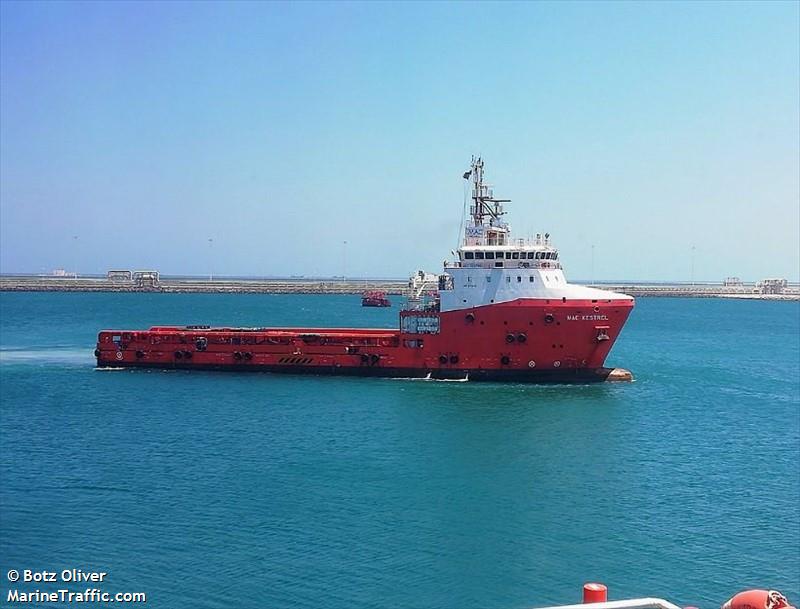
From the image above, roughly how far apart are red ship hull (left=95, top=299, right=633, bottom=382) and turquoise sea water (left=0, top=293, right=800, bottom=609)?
3.75ft

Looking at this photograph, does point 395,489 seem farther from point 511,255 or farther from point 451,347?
point 511,255

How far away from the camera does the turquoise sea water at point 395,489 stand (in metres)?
18.0

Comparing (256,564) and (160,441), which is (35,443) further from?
(256,564)

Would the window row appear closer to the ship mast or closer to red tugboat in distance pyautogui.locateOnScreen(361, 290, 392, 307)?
the ship mast

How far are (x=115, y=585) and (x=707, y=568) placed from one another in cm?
1414

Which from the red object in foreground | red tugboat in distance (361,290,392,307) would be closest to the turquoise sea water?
the red object in foreground

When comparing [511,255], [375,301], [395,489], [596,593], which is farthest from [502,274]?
[375,301]

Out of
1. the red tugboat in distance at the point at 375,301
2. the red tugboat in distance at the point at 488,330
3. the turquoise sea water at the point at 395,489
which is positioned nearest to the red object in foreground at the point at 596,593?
the turquoise sea water at the point at 395,489

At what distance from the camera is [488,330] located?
40.2 meters

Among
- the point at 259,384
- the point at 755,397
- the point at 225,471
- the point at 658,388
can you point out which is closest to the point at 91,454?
the point at 225,471

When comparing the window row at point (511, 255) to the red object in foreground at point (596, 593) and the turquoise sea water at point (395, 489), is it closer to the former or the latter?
the turquoise sea water at point (395, 489)

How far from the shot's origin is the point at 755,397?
44344mm

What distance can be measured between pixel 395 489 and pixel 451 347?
17827 mm

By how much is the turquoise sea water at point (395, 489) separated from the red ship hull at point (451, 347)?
114cm
